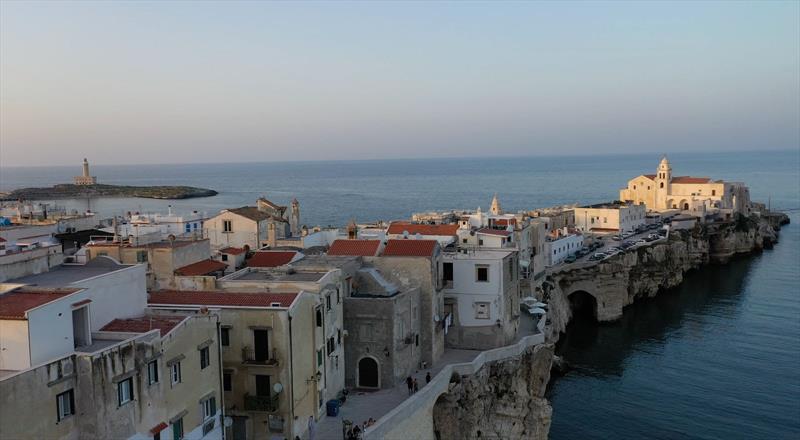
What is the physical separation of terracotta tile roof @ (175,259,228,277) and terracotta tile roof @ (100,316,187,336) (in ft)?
31.7

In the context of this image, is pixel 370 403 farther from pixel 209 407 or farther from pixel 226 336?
pixel 209 407

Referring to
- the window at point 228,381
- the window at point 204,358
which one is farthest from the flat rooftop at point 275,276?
the window at point 204,358

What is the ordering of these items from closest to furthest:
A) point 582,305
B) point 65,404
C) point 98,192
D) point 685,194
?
point 65,404 → point 582,305 → point 685,194 → point 98,192

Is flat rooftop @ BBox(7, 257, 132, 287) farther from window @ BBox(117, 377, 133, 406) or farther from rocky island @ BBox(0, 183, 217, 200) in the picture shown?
rocky island @ BBox(0, 183, 217, 200)

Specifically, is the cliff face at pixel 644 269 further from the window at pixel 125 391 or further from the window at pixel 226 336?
the window at pixel 125 391

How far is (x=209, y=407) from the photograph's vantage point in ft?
69.7

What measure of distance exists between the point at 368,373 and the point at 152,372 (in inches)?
535

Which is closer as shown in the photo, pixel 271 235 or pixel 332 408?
pixel 332 408

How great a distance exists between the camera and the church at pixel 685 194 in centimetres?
10781

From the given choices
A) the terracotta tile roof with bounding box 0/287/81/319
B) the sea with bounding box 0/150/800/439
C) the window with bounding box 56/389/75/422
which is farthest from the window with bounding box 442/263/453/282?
A: the window with bounding box 56/389/75/422

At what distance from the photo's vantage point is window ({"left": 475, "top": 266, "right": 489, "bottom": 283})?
3666 centimetres

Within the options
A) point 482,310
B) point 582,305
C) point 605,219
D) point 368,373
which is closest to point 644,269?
point 582,305

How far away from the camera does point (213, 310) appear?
22.8 metres

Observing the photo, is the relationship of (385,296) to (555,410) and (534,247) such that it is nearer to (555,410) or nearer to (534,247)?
(555,410)
